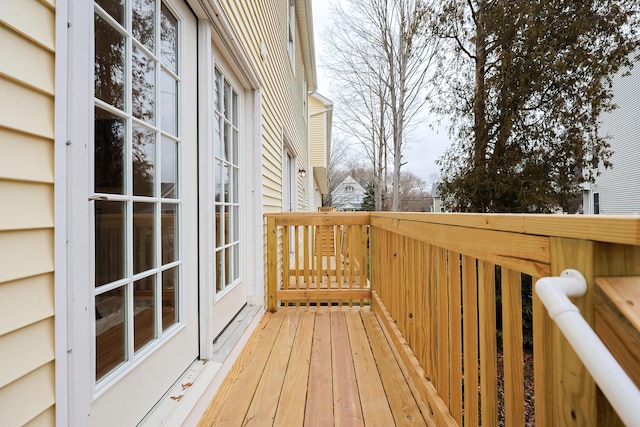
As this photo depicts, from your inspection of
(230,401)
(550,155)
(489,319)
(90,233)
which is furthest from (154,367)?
(550,155)

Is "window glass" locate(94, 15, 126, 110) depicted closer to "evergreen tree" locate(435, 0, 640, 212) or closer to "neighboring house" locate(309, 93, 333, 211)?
"evergreen tree" locate(435, 0, 640, 212)

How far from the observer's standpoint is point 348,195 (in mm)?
40344

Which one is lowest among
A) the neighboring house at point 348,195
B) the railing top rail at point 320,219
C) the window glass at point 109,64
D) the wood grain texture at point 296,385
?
the wood grain texture at point 296,385

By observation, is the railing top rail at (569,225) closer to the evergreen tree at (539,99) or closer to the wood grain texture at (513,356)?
the wood grain texture at (513,356)

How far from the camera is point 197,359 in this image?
1.85 m

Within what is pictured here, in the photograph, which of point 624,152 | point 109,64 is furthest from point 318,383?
point 624,152

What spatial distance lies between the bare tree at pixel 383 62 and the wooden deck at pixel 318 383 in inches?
317

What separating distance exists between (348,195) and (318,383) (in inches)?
1530

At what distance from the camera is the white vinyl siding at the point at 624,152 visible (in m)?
8.76

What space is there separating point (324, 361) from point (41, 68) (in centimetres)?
200

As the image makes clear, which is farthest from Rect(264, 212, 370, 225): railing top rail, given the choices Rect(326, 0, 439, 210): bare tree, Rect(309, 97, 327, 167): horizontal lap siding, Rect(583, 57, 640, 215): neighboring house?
Rect(309, 97, 327, 167): horizontal lap siding

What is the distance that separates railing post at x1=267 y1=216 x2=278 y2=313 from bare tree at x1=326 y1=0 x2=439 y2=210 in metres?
7.18

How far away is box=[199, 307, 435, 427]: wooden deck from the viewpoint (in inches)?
59.9

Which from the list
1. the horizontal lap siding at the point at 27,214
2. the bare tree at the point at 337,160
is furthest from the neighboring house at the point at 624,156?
the bare tree at the point at 337,160
